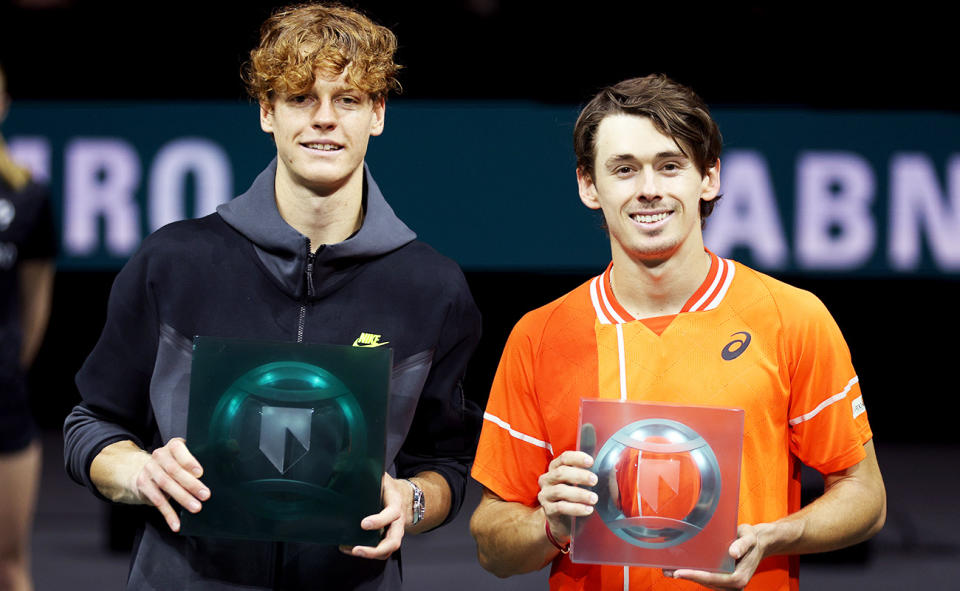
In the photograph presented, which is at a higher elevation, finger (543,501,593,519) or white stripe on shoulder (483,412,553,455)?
white stripe on shoulder (483,412,553,455)

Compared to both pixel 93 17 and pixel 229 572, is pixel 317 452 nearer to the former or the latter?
pixel 229 572

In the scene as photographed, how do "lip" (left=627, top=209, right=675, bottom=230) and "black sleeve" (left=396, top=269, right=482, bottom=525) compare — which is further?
"black sleeve" (left=396, top=269, right=482, bottom=525)

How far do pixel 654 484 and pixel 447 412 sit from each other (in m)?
0.47

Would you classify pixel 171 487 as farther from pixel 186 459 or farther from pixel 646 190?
pixel 646 190

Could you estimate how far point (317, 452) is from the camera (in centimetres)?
188

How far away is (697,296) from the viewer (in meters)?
2.11

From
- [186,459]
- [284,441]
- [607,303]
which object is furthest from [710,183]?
[186,459]

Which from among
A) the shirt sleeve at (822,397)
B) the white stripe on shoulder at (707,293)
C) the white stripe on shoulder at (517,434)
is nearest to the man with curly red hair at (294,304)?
the white stripe on shoulder at (517,434)

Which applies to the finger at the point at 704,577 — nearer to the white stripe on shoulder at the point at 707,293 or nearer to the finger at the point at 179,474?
the white stripe on shoulder at the point at 707,293

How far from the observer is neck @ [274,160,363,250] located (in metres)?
2.13

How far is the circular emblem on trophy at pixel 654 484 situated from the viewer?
1.85 metres

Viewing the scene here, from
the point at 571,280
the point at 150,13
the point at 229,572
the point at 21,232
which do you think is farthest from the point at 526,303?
the point at 229,572

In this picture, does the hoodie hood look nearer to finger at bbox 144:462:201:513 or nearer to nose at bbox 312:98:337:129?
nose at bbox 312:98:337:129

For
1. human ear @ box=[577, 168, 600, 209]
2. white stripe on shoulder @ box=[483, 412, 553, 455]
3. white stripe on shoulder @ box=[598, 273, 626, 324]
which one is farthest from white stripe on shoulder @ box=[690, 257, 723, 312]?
white stripe on shoulder @ box=[483, 412, 553, 455]
